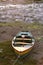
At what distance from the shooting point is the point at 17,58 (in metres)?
11.5

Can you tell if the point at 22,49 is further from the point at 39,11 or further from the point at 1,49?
the point at 39,11

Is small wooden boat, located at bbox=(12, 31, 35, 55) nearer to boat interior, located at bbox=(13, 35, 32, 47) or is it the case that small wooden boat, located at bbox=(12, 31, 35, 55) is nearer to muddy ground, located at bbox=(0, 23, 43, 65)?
boat interior, located at bbox=(13, 35, 32, 47)

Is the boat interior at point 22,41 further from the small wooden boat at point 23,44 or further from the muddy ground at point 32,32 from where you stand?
the muddy ground at point 32,32

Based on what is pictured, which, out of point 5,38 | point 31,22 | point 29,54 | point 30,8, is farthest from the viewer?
point 30,8

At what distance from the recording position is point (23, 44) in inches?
468

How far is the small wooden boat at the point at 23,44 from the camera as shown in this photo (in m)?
11.3

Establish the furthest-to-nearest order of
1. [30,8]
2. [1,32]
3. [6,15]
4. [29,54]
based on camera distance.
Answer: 1. [30,8]
2. [6,15]
3. [1,32]
4. [29,54]

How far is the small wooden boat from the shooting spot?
11.3 m

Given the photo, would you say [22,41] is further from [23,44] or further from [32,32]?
[32,32]

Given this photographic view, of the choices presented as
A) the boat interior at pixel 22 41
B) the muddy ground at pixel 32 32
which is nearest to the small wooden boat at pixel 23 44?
the boat interior at pixel 22 41

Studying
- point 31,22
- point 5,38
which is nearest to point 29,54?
point 5,38

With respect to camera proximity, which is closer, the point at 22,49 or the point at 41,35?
the point at 22,49

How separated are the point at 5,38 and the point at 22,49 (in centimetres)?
305

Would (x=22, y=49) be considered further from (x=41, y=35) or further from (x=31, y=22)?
(x=31, y=22)
